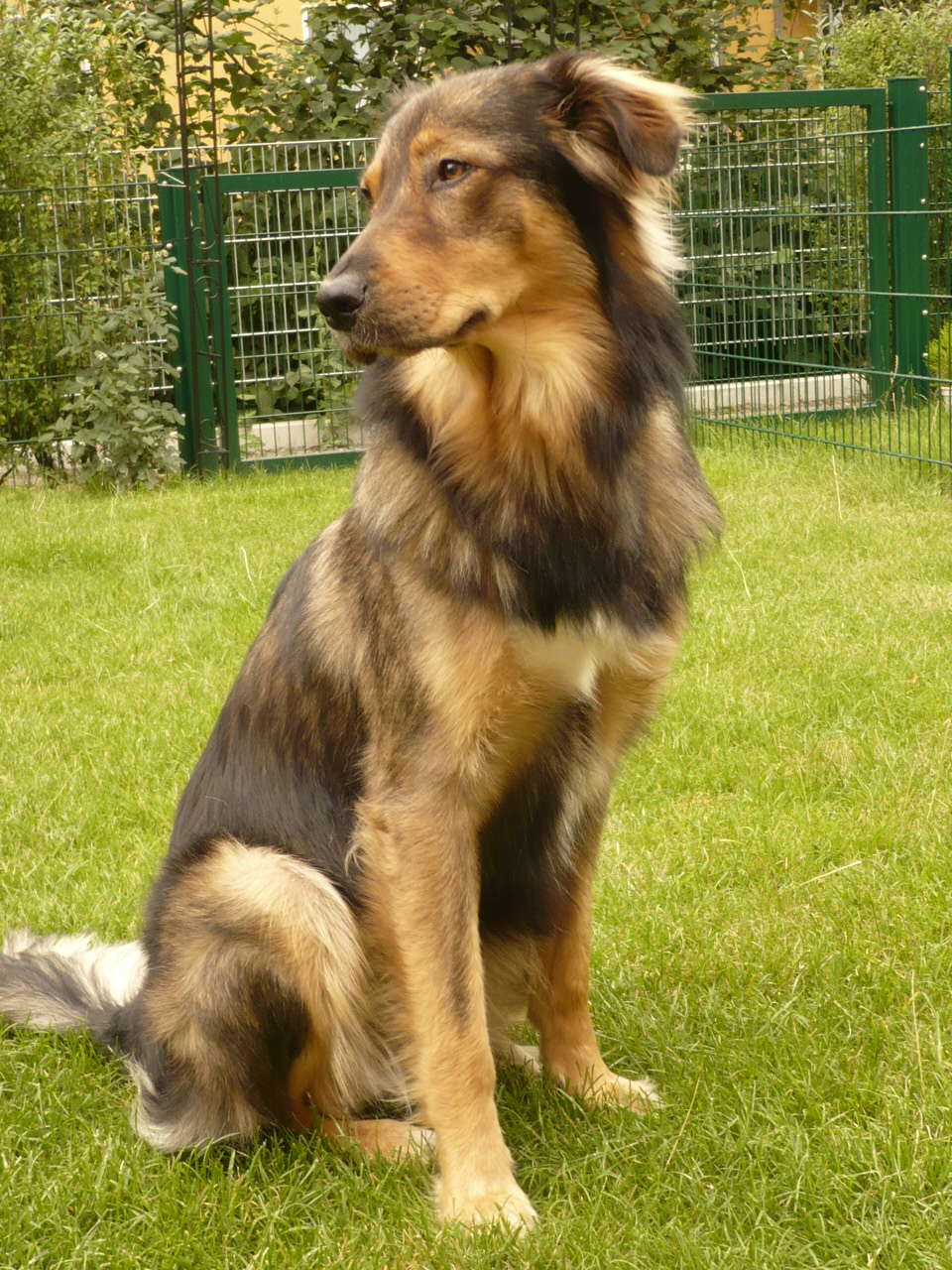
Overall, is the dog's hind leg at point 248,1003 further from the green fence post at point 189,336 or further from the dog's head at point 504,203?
the green fence post at point 189,336

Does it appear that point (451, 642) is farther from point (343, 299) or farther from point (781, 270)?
point (781, 270)

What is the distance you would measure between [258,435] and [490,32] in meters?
3.52

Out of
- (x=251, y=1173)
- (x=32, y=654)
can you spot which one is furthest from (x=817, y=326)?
(x=251, y=1173)

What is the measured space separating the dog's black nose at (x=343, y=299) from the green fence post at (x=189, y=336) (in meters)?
6.87

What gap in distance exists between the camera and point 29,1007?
9.98 feet

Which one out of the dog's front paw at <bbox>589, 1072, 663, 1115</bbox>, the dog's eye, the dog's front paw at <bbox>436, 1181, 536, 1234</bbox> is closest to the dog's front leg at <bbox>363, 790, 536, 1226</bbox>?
the dog's front paw at <bbox>436, 1181, 536, 1234</bbox>

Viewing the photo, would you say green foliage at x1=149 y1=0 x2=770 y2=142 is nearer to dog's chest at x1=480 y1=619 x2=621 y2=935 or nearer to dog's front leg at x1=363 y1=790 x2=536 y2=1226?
dog's chest at x1=480 y1=619 x2=621 y2=935

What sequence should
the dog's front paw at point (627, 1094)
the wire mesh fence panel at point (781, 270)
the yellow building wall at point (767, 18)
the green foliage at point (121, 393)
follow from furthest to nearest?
1. the yellow building wall at point (767, 18)
2. the wire mesh fence panel at point (781, 270)
3. the green foliage at point (121, 393)
4. the dog's front paw at point (627, 1094)

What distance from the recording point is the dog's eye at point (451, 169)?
7.68ft

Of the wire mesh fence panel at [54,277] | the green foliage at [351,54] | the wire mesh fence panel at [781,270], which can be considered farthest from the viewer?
the green foliage at [351,54]

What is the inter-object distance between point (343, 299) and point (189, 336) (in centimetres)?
698

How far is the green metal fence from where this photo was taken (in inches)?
342

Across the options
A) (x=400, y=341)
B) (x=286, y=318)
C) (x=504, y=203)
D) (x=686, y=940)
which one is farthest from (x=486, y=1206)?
(x=286, y=318)

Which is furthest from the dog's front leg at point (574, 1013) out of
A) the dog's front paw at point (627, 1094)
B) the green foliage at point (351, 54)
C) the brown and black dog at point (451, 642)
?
the green foliage at point (351, 54)
